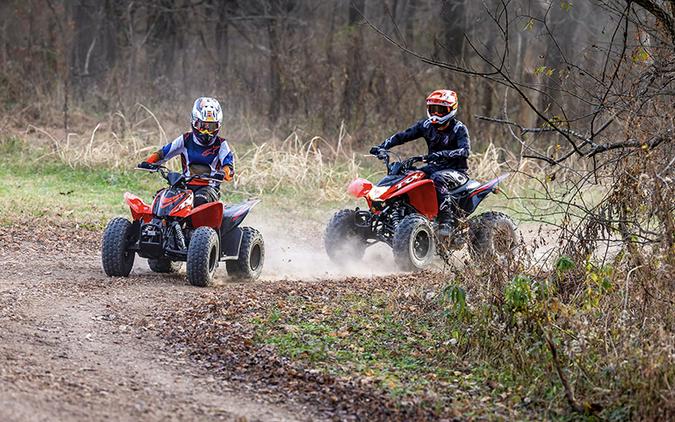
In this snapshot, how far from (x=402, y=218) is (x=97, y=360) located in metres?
5.16

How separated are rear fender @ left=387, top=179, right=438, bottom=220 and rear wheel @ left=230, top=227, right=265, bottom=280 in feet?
5.54

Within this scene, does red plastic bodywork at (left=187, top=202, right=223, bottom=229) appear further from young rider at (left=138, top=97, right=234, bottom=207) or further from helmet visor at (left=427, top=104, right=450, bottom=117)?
helmet visor at (left=427, top=104, right=450, bottom=117)

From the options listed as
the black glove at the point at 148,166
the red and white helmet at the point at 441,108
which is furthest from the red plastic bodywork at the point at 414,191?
the black glove at the point at 148,166

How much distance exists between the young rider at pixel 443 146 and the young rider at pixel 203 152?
186 centimetres

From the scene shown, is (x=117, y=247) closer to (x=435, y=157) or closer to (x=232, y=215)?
(x=232, y=215)

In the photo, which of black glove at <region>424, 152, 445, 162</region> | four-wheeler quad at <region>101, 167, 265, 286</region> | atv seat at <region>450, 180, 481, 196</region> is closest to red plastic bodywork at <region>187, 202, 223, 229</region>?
four-wheeler quad at <region>101, 167, 265, 286</region>

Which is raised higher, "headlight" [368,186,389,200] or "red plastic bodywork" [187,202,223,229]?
"headlight" [368,186,389,200]

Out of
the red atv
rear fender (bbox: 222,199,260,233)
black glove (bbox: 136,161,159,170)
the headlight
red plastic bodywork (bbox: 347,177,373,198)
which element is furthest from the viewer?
red plastic bodywork (bbox: 347,177,373,198)

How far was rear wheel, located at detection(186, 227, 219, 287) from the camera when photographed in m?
9.67

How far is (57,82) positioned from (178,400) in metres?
17.7

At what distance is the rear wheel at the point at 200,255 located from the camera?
9.67m

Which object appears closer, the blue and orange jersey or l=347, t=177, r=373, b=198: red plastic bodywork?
the blue and orange jersey

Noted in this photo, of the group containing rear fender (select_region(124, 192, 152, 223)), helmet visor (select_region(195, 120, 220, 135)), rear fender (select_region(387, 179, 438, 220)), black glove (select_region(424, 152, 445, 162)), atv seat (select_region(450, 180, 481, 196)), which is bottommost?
rear fender (select_region(124, 192, 152, 223))

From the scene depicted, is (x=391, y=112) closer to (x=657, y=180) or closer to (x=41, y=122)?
(x=41, y=122)
